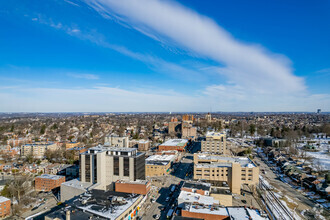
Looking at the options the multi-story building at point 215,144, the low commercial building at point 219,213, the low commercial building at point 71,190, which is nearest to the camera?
the low commercial building at point 219,213

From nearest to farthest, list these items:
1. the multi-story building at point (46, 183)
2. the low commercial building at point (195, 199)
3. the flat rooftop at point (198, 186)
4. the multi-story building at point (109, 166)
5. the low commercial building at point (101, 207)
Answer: the low commercial building at point (101, 207), the low commercial building at point (195, 199), the flat rooftop at point (198, 186), the multi-story building at point (109, 166), the multi-story building at point (46, 183)

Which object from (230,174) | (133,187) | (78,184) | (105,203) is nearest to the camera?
(105,203)

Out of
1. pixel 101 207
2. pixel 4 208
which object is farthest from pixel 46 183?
pixel 101 207

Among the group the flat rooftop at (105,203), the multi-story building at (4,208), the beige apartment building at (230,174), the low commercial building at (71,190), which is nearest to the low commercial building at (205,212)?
the flat rooftop at (105,203)

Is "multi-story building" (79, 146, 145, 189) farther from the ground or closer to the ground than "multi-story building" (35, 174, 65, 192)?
farther from the ground

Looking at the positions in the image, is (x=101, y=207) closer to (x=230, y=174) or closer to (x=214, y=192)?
(x=214, y=192)

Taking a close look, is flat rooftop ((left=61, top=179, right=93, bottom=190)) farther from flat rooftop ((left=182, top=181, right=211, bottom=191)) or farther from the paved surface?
flat rooftop ((left=182, top=181, right=211, bottom=191))

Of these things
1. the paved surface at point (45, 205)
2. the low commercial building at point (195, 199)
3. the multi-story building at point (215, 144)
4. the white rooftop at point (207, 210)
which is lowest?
the paved surface at point (45, 205)

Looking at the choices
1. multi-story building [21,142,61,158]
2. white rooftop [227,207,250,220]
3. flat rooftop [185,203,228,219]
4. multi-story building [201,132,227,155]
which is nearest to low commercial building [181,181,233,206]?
flat rooftop [185,203,228,219]

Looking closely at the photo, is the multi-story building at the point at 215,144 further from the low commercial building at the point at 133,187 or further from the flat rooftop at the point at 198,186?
the low commercial building at the point at 133,187
